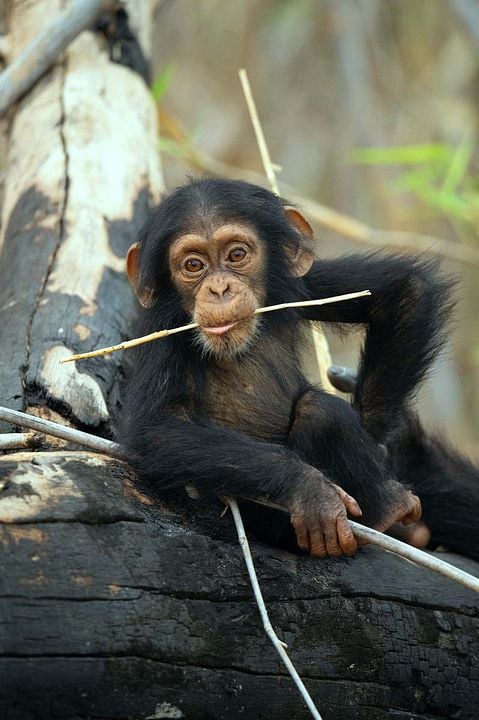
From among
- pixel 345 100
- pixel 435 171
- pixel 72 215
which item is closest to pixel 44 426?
pixel 72 215

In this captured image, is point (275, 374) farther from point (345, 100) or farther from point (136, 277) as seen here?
point (345, 100)

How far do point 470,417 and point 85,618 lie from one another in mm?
12584

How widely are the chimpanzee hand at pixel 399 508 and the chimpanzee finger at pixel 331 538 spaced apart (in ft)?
1.72

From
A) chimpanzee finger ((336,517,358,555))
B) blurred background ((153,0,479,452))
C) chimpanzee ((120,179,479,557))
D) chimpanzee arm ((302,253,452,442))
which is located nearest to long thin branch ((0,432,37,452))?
chimpanzee ((120,179,479,557))

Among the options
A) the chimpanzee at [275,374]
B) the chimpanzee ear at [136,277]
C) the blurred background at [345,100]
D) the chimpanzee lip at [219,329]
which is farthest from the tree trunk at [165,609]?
the blurred background at [345,100]

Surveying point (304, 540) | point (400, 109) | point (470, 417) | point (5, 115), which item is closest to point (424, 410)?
point (470, 417)

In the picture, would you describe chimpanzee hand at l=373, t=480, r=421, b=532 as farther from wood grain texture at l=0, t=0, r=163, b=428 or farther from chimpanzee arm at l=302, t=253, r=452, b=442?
wood grain texture at l=0, t=0, r=163, b=428

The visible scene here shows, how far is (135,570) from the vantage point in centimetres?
319

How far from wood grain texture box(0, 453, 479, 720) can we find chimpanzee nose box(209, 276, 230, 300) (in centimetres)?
89

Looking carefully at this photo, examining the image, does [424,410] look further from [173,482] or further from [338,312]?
[173,482]

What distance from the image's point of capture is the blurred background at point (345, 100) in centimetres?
1441

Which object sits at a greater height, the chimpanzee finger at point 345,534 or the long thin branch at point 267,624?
the chimpanzee finger at point 345,534

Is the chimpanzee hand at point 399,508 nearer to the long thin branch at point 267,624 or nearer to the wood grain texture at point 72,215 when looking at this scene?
the long thin branch at point 267,624

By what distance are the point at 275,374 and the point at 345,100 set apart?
11834mm
